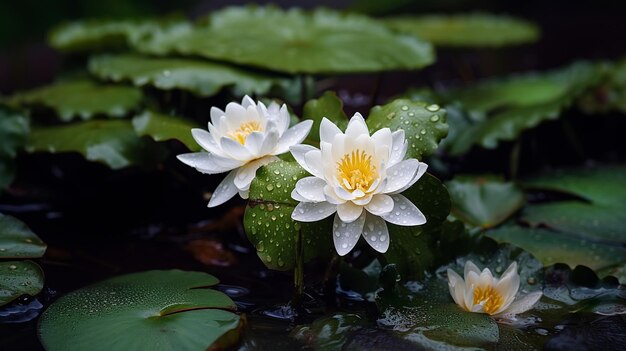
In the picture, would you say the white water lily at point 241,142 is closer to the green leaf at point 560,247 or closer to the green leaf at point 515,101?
the green leaf at point 560,247

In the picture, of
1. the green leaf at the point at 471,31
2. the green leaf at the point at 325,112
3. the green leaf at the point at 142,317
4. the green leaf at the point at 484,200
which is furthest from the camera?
the green leaf at the point at 471,31

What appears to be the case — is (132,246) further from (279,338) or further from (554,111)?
(554,111)

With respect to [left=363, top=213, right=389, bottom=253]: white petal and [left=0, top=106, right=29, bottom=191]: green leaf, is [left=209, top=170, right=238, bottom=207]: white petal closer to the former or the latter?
[left=363, top=213, right=389, bottom=253]: white petal

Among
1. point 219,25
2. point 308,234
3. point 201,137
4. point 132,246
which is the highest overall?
point 219,25

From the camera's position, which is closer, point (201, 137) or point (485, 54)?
point (201, 137)

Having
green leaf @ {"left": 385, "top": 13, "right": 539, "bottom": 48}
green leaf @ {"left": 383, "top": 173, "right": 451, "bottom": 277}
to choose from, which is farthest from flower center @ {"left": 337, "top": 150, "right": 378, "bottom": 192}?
green leaf @ {"left": 385, "top": 13, "right": 539, "bottom": 48}

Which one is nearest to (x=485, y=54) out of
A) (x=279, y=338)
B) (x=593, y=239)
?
(x=593, y=239)

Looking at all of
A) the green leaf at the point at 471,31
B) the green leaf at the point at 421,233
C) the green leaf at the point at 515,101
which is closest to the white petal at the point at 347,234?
the green leaf at the point at 421,233
